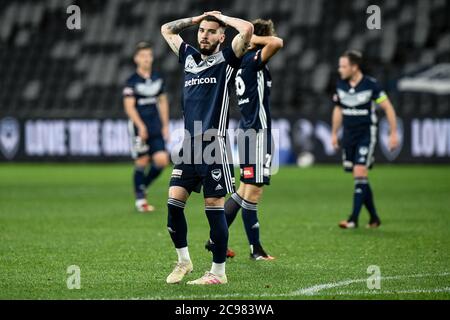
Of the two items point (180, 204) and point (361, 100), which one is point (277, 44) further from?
point (361, 100)

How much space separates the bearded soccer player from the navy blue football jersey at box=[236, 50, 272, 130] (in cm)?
148

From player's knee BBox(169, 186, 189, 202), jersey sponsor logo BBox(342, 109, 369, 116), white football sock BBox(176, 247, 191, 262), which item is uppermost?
jersey sponsor logo BBox(342, 109, 369, 116)

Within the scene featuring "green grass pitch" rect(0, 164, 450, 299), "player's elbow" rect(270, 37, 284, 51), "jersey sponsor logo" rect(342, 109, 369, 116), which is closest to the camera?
"green grass pitch" rect(0, 164, 450, 299)

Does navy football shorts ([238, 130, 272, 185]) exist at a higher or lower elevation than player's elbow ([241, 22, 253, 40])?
lower

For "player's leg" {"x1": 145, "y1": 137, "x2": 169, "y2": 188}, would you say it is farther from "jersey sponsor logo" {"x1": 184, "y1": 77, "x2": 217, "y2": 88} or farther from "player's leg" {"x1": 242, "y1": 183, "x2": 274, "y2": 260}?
"jersey sponsor logo" {"x1": 184, "y1": 77, "x2": 217, "y2": 88}

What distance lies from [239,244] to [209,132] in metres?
2.97

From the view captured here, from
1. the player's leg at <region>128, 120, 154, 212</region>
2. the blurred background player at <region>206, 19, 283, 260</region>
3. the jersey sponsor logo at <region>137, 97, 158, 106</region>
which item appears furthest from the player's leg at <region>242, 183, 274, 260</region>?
the jersey sponsor logo at <region>137, 97, 158, 106</region>

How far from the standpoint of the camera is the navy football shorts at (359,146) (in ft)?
39.5

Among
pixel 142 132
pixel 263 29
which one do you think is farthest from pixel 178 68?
pixel 263 29

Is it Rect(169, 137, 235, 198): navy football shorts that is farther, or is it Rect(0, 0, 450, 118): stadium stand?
Rect(0, 0, 450, 118): stadium stand

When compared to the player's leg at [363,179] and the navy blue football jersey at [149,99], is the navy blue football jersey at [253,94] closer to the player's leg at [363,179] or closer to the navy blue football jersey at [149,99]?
the player's leg at [363,179]

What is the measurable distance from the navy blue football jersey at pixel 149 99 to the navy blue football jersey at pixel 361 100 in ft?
11.0

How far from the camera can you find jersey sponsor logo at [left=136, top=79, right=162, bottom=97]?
14352 millimetres
